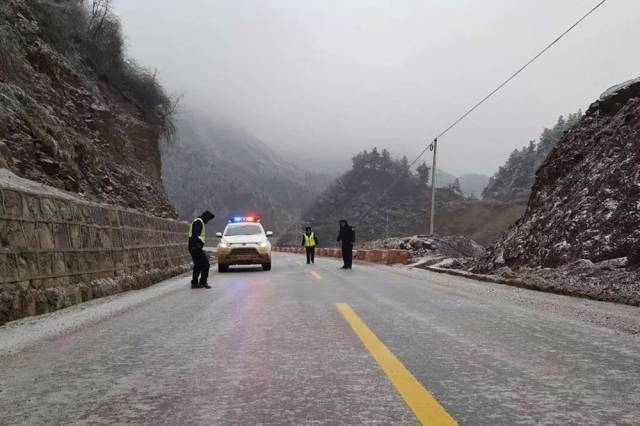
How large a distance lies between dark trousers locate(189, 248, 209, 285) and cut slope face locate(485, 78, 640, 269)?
899 centimetres

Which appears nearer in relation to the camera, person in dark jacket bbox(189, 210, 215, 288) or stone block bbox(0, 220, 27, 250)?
stone block bbox(0, 220, 27, 250)

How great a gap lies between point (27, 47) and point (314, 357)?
67.0ft

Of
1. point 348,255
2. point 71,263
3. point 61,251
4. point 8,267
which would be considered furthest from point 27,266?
point 348,255

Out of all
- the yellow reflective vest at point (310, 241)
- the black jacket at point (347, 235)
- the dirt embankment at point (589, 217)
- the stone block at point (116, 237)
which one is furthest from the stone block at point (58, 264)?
the yellow reflective vest at point (310, 241)

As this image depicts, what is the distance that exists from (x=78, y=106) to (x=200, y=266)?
1415 cm

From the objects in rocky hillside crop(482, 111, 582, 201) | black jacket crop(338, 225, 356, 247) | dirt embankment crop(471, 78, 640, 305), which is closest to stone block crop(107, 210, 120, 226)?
dirt embankment crop(471, 78, 640, 305)

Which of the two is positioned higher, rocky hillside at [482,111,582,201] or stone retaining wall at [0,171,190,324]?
rocky hillside at [482,111,582,201]

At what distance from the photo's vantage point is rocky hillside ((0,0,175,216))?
14735 mm

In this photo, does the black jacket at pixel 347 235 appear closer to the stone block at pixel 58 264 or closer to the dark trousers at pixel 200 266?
the dark trousers at pixel 200 266

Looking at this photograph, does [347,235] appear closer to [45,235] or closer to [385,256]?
[385,256]

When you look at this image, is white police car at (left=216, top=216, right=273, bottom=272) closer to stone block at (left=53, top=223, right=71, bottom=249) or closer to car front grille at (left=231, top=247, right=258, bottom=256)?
car front grille at (left=231, top=247, right=258, bottom=256)

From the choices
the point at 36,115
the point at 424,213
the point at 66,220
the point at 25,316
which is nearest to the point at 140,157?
the point at 36,115

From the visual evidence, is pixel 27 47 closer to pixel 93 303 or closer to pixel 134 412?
pixel 93 303

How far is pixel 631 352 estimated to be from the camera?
486 cm
